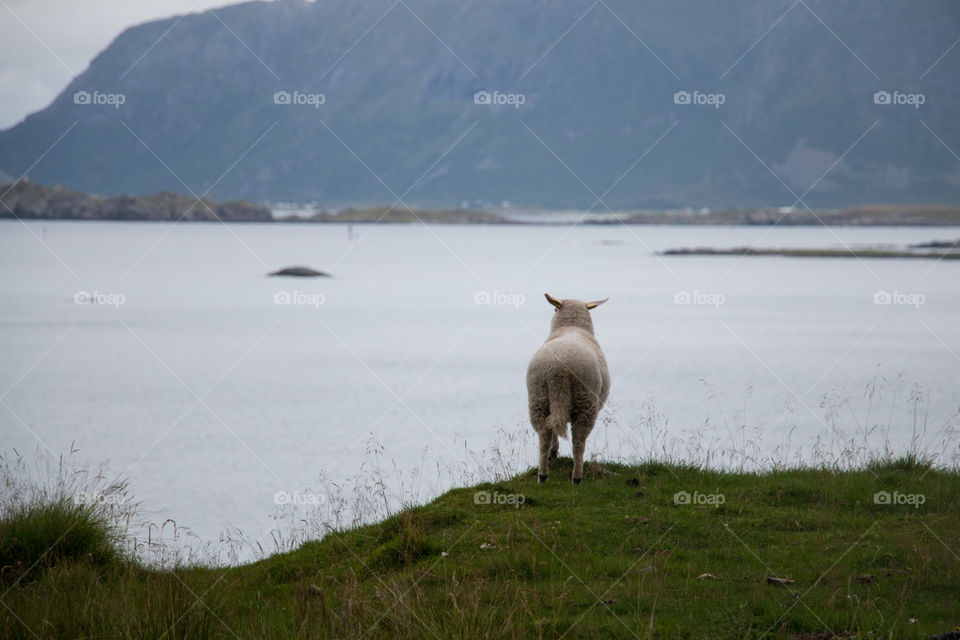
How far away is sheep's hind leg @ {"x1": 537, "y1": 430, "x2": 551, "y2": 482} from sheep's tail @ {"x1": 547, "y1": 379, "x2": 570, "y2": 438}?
1.29 ft

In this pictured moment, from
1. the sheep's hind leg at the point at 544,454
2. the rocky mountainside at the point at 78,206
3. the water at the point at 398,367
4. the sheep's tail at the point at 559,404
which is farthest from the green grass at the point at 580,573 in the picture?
the rocky mountainside at the point at 78,206

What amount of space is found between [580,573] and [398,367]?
23.3m

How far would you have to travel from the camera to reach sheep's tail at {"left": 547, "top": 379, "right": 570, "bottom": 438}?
10.7 metres

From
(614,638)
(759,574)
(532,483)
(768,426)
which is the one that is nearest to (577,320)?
(532,483)

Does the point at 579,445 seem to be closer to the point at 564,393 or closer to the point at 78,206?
the point at 564,393

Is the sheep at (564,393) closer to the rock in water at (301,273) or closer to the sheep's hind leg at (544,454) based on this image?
the sheep's hind leg at (544,454)

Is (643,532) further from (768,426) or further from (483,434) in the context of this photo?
(768,426)

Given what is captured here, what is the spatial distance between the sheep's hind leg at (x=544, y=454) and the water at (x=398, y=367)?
284cm

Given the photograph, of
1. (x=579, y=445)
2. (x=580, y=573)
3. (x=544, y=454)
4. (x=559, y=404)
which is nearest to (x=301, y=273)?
(x=544, y=454)

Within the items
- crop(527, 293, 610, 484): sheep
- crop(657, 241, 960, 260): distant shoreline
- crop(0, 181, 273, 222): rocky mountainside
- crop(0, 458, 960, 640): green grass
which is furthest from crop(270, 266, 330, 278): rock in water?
crop(0, 181, 273, 222): rocky mountainside

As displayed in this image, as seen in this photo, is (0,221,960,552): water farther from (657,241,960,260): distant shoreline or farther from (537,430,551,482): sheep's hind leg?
(657,241,960,260): distant shoreline

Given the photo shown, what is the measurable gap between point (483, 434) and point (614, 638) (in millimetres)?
13778

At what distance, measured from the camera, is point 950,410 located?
23000mm

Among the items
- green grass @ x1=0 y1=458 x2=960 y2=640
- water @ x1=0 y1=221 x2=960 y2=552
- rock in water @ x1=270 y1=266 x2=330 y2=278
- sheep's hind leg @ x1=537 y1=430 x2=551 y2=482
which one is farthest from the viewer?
rock in water @ x1=270 y1=266 x2=330 y2=278
